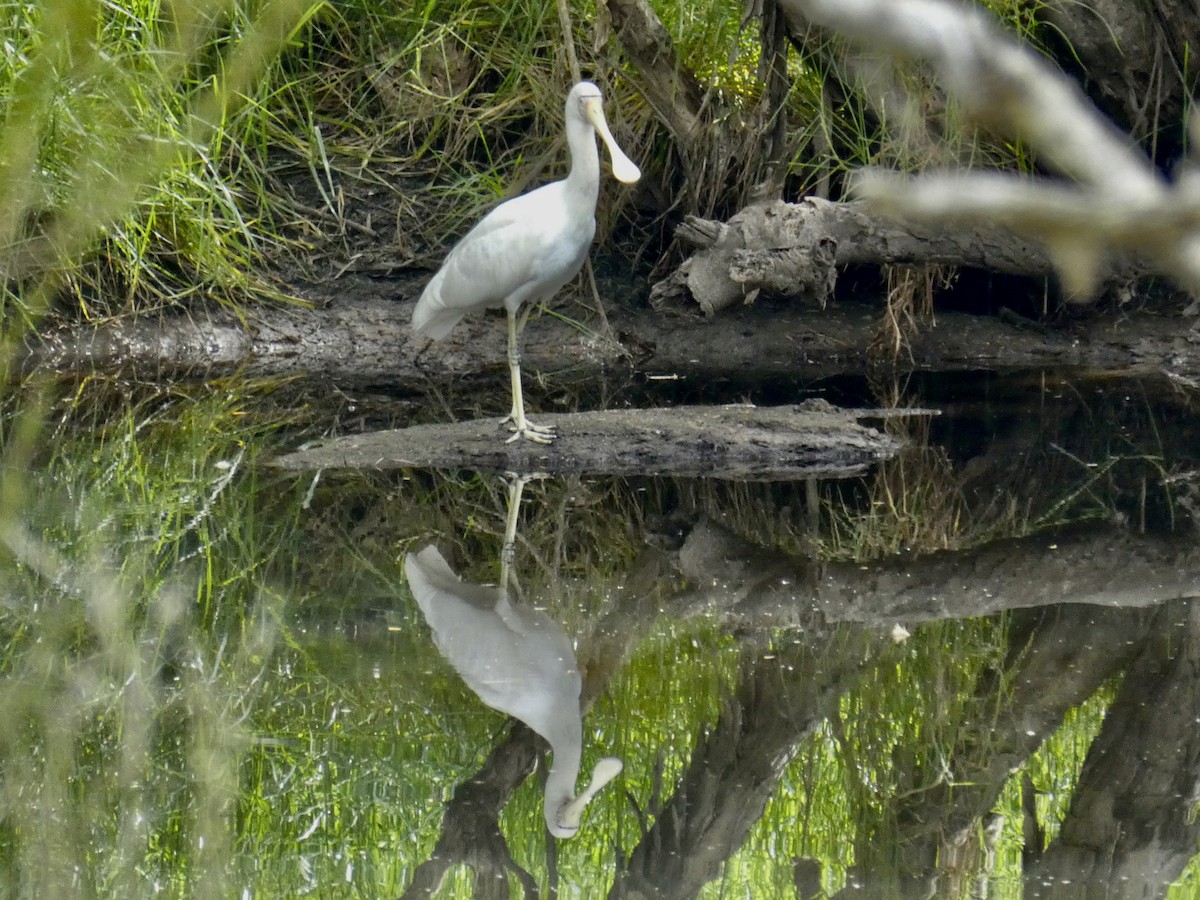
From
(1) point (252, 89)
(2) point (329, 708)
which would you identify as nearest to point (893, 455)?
(2) point (329, 708)

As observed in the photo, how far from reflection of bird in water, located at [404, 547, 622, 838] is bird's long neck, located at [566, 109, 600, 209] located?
5.56 feet

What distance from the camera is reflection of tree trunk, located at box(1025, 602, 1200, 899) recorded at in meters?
2.55

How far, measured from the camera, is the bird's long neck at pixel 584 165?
213 inches

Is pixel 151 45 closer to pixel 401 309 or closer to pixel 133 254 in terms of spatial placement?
pixel 133 254

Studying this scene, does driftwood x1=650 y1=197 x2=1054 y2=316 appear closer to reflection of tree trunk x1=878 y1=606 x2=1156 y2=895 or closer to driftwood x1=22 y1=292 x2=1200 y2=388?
driftwood x1=22 y1=292 x2=1200 y2=388

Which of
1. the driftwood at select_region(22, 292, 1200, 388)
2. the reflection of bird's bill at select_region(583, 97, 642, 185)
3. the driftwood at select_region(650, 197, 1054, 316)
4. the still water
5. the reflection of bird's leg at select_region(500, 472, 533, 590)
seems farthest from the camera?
the driftwood at select_region(22, 292, 1200, 388)

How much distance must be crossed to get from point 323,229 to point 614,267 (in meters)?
1.58

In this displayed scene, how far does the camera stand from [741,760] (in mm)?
3064

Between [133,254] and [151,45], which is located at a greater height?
[151,45]

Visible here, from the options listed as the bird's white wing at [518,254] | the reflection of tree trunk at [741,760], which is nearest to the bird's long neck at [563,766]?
the reflection of tree trunk at [741,760]

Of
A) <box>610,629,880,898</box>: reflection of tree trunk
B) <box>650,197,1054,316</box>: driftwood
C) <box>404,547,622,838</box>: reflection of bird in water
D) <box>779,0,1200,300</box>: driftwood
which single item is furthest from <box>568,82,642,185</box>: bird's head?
<box>779,0,1200,300</box>: driftwood

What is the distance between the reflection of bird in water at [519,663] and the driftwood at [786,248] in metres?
2.63

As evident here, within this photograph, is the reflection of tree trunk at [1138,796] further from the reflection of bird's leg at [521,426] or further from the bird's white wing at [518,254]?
the bird's white wing at [518,254]

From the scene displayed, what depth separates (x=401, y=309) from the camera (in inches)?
310
